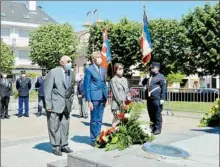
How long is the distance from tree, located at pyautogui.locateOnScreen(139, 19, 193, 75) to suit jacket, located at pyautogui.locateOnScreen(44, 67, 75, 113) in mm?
26163

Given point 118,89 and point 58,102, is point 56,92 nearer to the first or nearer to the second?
point 58,102

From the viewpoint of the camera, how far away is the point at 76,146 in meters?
7.96

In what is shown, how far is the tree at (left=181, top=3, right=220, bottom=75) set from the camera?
96.9 feet

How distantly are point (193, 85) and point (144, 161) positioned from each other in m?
55.5

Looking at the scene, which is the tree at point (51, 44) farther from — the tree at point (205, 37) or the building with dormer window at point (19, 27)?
the tree at point (205, 37)

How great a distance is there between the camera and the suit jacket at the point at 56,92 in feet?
22.9

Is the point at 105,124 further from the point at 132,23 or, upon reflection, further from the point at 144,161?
the point at 132,23

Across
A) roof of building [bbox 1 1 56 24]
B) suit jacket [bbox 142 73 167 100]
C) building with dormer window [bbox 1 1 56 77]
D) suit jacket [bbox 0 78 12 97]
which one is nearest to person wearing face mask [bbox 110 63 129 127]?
suit jacket [bbox 142 73 167 100]

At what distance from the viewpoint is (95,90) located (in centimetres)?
740

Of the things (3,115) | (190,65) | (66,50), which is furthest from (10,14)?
(3,115)

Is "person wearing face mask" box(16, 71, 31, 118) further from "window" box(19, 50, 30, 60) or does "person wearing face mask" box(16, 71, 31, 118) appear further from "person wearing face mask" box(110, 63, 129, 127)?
→ "window" box(19, 50, 30, 60)

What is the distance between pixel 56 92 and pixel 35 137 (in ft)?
8.93

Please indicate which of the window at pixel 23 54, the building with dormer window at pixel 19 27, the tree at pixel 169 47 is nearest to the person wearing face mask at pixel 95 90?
the tree at pixel 169 47

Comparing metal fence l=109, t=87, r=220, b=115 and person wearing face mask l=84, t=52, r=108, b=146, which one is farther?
metal fence l=109, t=87, r=220, b=115
